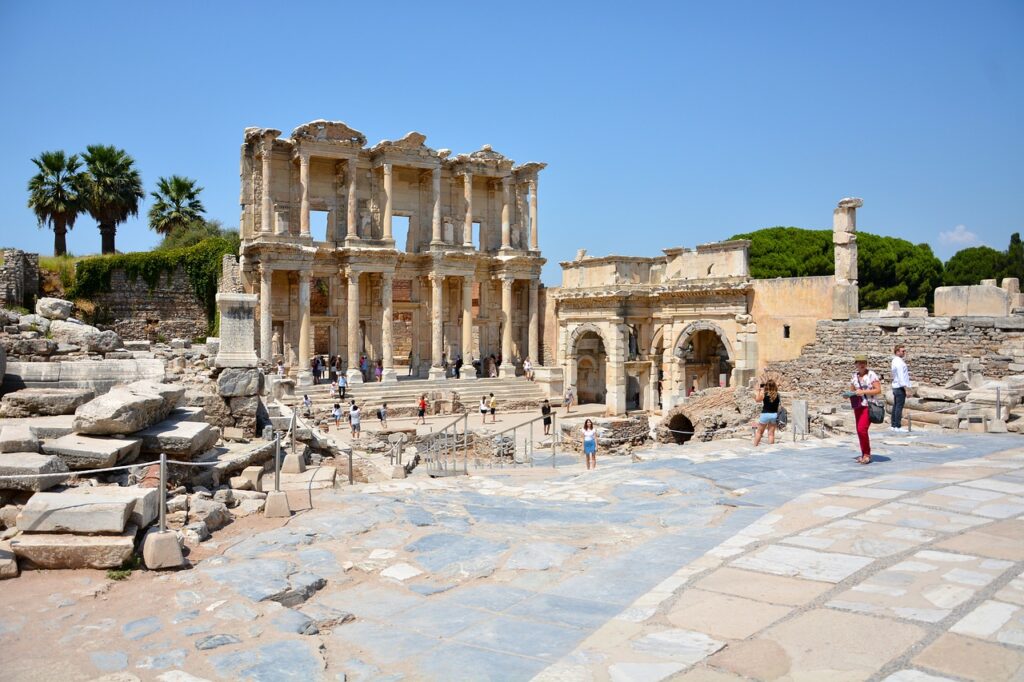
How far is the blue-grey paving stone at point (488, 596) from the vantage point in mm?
5387

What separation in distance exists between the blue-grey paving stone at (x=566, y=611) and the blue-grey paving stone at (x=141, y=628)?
2384 mm

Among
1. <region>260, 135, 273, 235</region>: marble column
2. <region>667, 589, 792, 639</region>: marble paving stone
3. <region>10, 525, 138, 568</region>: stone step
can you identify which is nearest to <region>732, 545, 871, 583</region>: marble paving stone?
<region>667, 589, 792, 639</region>: marble paving stone

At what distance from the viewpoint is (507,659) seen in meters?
4.45

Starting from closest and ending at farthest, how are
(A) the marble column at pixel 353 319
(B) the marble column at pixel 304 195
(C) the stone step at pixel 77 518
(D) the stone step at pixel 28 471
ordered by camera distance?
1. (C) the stone step at pixel 77 518
2. (D) the stone step at pixel 28 471
3. (B) the marble column at pixel 304 195
4. (A) the marble column at pixel 353 319

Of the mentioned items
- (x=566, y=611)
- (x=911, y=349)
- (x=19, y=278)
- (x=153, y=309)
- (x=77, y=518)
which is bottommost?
(x=566, y=611)

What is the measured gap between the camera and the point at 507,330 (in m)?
34.4

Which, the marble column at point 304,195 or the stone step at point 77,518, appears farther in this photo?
the marble column at point 304,195

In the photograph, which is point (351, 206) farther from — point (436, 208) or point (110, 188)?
point (110, 188)

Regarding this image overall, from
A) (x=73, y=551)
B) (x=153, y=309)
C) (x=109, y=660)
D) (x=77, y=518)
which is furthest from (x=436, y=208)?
(x=109, y=660)

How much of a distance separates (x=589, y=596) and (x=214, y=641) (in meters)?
2.53

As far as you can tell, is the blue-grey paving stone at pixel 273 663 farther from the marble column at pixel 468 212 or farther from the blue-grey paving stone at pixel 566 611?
the marble column at pixel 468 212

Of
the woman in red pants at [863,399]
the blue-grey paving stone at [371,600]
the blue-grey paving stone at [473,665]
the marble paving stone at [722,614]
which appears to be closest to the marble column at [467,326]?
the woman in red pants at [863,399]

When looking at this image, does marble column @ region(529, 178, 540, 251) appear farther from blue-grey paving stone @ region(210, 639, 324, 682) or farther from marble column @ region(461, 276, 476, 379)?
blue-grey paving stone @ region(210, 639, 324, 682)

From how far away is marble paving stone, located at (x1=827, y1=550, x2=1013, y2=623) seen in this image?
475 cm
